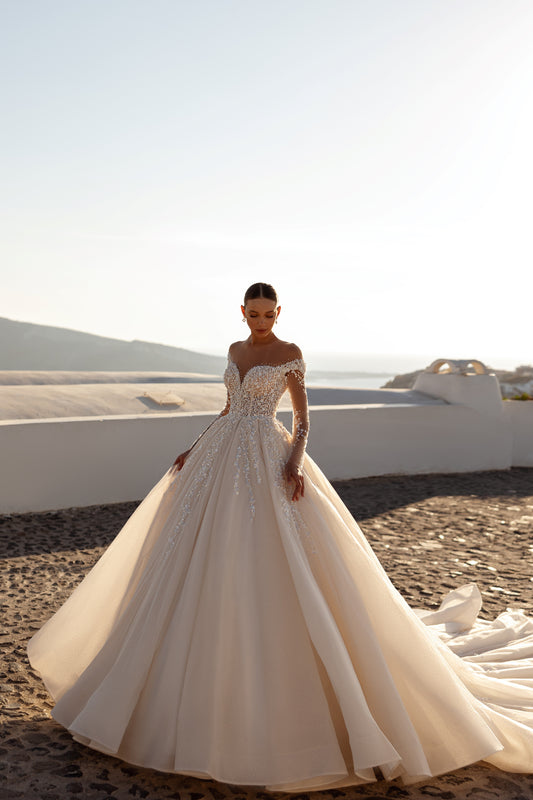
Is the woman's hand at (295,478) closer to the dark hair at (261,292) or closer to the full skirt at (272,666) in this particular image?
the full skirt at (272,666)

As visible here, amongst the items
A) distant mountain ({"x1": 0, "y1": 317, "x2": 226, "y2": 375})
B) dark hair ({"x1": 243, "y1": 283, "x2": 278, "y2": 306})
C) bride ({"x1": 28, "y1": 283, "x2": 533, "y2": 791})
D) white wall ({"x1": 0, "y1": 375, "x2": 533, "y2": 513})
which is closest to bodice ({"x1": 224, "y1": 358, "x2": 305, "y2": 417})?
bride ({"x1": 28, "y1": 283, "x2": 533, "y2": 791})

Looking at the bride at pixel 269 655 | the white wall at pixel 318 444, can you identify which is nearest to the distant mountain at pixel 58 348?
the white wall at pixel 318 444

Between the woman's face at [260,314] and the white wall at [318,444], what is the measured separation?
433 centimetres

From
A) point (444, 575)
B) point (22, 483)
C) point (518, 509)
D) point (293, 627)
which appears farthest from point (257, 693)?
point (518, 509)

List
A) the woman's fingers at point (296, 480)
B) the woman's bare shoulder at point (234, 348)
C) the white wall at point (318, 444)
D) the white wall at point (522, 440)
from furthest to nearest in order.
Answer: the white wall at point (522, 440) → the white wall at point (318, 444) → the woman's bare shoulder at point (234, 348) → the woman's fingers at point (296, 480)

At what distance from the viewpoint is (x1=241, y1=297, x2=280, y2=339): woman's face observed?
9.89ft

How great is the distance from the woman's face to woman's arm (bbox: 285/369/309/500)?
23cm

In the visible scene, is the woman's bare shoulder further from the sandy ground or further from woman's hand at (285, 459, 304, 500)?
the sandy ground

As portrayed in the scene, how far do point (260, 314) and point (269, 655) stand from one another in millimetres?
1385

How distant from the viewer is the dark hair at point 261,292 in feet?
9.91

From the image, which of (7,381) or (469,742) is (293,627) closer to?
(469,742)

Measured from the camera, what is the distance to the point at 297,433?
2.96 m

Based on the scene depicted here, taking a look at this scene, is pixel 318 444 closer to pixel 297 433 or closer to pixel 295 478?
pixel 297 433

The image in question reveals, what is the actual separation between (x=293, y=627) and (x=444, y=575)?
2.99 m
